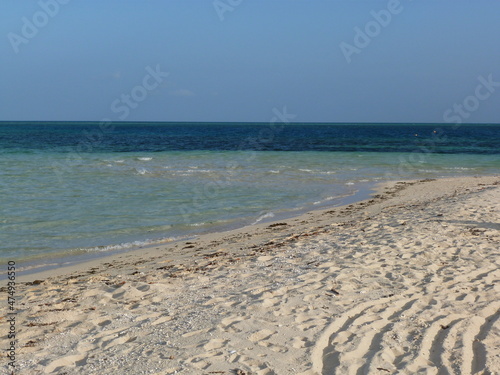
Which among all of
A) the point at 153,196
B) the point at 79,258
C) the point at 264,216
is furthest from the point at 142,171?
the point at 79,258

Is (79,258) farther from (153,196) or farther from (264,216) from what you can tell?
(153,196)

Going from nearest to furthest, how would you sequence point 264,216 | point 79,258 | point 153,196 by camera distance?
point 79,258, point 264,216, point 153,196

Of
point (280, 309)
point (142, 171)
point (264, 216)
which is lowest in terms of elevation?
point (142, 171)

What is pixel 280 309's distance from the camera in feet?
16.5

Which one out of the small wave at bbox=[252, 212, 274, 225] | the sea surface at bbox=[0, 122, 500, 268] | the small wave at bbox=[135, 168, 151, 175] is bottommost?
the small wave at bbox=[135, 168, 151, 175]

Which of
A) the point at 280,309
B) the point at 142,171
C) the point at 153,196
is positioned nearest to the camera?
the point at 280,309

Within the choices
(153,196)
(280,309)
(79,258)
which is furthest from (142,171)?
(280,309)

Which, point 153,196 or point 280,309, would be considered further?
point 153,196

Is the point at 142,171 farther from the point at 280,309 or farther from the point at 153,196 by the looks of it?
the point at 280,309

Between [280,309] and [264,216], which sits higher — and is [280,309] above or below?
above

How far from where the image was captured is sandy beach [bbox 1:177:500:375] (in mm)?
4008

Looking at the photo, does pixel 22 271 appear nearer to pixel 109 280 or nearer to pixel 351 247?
pixel 109 280

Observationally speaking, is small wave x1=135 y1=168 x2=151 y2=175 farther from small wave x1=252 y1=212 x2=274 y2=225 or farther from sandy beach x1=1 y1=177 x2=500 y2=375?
sandy beach x1=1 y1=177 x2=500 y2=375

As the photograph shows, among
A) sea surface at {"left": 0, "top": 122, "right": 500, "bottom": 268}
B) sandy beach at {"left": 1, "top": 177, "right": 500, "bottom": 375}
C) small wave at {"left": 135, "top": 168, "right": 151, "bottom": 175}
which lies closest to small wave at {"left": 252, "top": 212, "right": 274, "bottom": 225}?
sea surface at {"left": 0, "top": 122, "right": 500, "bottom": 268}
